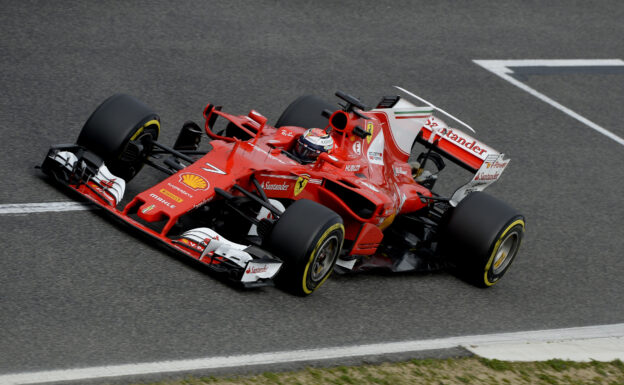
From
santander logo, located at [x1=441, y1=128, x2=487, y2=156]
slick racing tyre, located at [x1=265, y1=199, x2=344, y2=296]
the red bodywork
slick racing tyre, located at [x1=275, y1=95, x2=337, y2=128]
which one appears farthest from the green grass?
slick racing tyre, located at [x1=275, y1=95, x2=337, y2=128]

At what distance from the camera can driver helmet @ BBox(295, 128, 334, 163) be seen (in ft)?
26.3

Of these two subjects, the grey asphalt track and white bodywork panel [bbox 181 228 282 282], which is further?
white bodywork panel [bbox 181 228 282 282]

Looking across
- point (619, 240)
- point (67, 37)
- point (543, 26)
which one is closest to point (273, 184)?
point (619, 240)

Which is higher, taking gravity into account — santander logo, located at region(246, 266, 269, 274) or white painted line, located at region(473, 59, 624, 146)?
white painted line, located at region(473, 59, 624, 146)

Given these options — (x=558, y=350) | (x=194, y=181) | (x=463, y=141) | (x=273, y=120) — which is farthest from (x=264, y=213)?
(x=273, y=120)

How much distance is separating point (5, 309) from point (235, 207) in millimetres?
1937

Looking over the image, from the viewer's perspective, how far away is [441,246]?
830 cm

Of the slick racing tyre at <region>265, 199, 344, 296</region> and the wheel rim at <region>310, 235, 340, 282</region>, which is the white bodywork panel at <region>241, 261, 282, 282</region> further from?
the wheel rim at <region>310, 235, 340, 282</region>

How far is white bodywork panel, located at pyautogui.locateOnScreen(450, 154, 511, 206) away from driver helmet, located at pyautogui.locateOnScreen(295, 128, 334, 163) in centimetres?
139

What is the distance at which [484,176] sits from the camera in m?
8.92

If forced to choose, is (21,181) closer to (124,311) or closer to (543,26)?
(124,311)

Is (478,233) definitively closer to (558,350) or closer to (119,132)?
(558,350)

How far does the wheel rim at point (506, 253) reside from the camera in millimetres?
8391

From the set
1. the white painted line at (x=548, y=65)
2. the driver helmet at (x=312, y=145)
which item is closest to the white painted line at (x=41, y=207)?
the driver helmet at (x=312, y=145)
